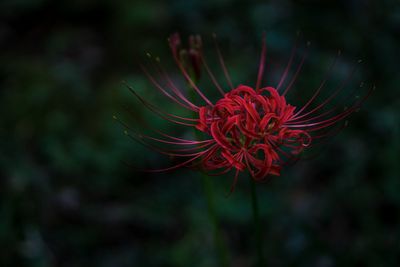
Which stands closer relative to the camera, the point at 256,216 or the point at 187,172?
the point at 256,216

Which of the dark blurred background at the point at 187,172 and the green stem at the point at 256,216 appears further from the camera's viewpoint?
the dark blurred background at the point at 187,172

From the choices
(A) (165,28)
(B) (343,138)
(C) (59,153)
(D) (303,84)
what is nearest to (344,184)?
(B) (343,138)

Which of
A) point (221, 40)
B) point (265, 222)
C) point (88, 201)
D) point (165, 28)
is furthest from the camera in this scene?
point (165, 28)

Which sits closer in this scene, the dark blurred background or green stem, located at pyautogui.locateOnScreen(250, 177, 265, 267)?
green stem, located at pyautogui.locateOnScreen(250, 177, 265, 267)

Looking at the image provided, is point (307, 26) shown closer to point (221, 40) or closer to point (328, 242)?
point (221, 40)

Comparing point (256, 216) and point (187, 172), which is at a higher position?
point (187, 172)

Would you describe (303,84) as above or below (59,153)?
above

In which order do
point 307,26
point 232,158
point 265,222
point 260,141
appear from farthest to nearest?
point 307,26 < point 265,222 < point 260,141 < point 232,158

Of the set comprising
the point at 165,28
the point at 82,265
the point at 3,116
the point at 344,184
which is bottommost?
the point at 82,265
